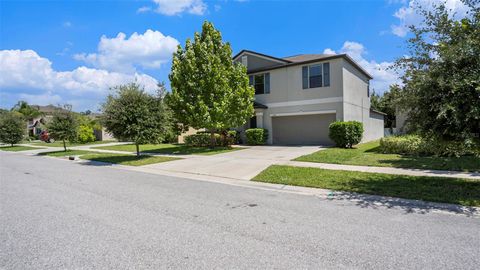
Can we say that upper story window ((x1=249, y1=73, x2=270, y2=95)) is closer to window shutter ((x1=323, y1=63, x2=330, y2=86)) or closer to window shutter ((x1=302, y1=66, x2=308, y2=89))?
window shutter ((x1=302, y1=66, x2=308, y2=89))

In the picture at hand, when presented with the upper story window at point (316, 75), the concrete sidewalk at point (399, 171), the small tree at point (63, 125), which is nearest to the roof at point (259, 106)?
the upper story window at point (316, 75)

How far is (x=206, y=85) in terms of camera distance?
17125mm

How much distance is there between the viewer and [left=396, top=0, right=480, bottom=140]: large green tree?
5.83 m

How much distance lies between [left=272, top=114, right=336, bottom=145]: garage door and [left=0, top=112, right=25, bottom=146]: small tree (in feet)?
85.4

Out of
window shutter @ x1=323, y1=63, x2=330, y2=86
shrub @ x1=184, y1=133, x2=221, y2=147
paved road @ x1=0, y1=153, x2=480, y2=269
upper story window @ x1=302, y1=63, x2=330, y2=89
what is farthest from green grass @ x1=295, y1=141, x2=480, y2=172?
shrub @ x1=184, y1=133, x2=221, y2=147

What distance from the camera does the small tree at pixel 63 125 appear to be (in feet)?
67.7

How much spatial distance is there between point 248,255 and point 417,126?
5345mm

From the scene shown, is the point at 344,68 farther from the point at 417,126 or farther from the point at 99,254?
the point at 99,254

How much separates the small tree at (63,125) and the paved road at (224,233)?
1506 cm

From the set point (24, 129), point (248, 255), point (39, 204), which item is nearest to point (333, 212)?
point (248, 255)

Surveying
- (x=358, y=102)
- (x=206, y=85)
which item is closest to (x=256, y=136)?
(x=206, y=85)

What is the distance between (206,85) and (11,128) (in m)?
24.0

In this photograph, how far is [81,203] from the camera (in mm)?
6703

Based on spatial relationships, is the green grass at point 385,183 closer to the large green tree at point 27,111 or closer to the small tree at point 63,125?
the small tree at point 63,125
